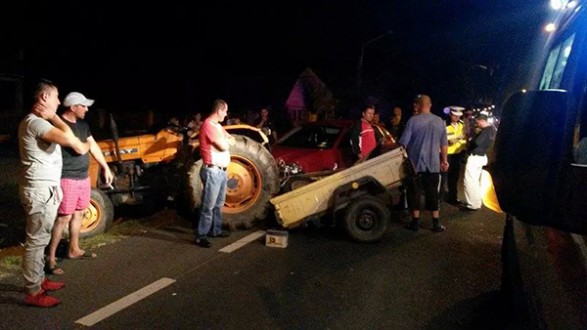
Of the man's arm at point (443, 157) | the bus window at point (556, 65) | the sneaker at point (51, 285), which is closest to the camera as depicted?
the bus window at point (556, 65)

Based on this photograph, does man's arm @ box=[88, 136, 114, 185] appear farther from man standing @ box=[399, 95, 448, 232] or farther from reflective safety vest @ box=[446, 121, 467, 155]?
reflective safety vest @ box=[446, 121, 467, 155]

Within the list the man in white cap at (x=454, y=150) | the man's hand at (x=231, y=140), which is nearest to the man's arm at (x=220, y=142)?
the man's hand at (x=231, y=140)

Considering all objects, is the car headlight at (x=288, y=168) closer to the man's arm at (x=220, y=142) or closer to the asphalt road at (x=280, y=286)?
the asphalt road at (x=280, y=286)

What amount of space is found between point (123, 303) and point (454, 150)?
6803 mm

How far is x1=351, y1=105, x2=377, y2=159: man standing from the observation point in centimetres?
870

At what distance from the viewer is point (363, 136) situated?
878cm

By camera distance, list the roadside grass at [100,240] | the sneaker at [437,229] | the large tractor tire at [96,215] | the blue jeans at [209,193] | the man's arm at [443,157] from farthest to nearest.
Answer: the man's arm at [443,157] < the sneaker at [437,229] < the large tractor tire at [96,215] < the blue jeans at [209,193] < the roadside grass at [100,240]

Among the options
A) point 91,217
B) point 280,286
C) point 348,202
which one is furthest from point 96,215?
point 348,202

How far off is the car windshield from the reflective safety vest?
77.4 inches

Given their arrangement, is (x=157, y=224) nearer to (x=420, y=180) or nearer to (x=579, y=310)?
(x=420, y=180)

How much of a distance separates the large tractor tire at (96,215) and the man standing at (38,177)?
2.12m

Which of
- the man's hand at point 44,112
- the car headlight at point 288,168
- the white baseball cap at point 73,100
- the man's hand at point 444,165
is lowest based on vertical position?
the car headlight at point 288,168

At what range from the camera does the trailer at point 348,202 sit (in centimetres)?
692

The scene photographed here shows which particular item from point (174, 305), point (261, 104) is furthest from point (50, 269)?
point (261, 104)
